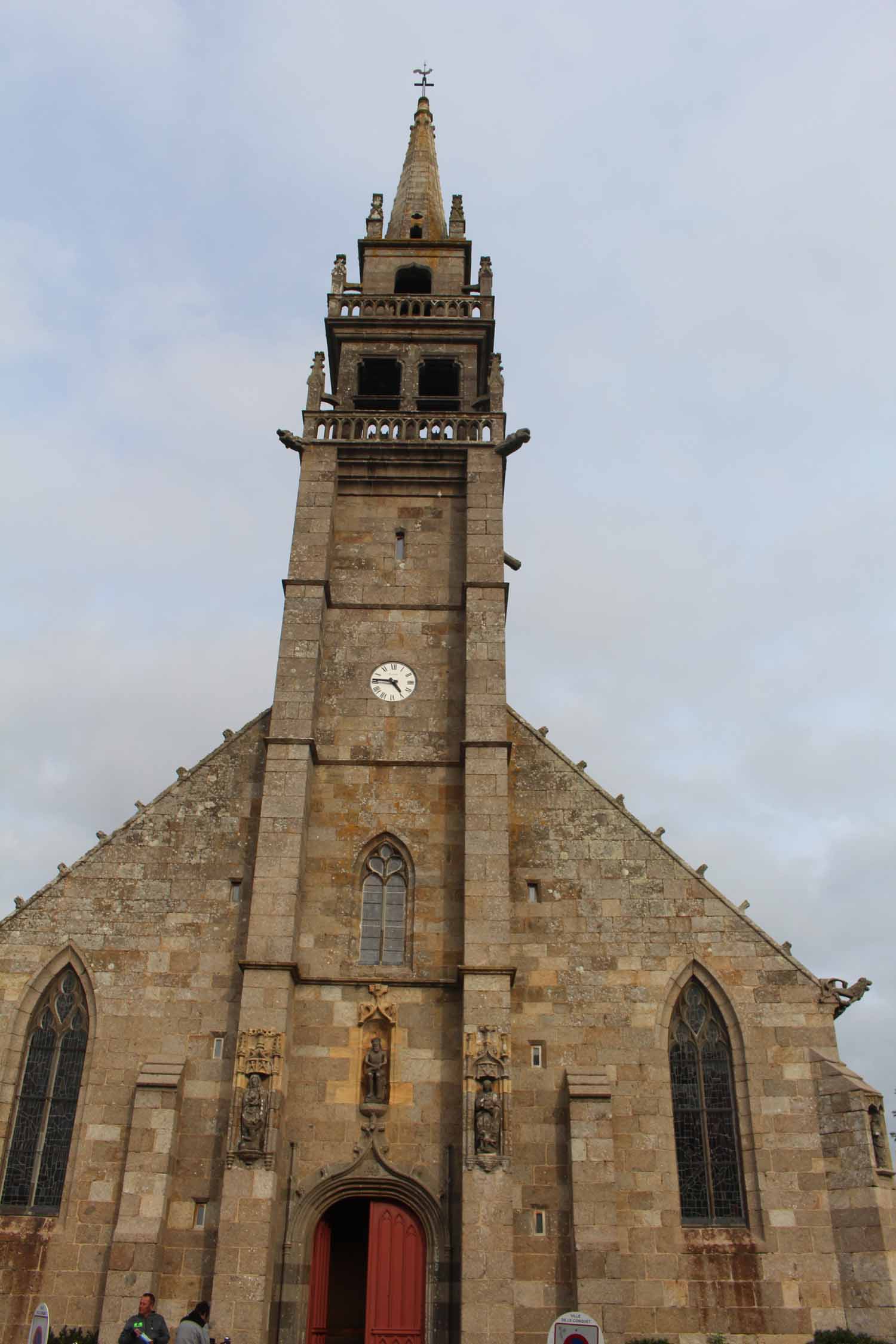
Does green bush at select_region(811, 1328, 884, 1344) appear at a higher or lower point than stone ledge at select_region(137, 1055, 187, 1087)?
lower

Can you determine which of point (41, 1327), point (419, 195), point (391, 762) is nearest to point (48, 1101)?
point (41, 1327)

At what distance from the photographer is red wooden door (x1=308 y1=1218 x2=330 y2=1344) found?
15867mm

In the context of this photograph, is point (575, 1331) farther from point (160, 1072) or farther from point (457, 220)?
point (457, 220)

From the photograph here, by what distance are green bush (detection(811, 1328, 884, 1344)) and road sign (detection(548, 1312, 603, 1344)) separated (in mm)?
7211

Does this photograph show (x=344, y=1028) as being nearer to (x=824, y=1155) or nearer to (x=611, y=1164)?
(x=611, y=1164)

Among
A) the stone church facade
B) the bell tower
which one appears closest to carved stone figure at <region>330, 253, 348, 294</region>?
the bell tower

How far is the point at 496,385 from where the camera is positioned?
2344 cm

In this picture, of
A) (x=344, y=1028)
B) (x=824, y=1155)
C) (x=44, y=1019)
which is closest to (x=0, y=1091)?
(x=44, y=1019)

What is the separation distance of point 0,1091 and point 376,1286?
6.22 m

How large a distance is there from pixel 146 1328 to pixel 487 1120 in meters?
5.59

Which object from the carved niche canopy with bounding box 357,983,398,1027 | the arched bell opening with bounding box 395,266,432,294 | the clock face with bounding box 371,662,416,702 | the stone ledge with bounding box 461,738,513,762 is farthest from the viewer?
the arched bell opening with bounding box 395,266,432,294

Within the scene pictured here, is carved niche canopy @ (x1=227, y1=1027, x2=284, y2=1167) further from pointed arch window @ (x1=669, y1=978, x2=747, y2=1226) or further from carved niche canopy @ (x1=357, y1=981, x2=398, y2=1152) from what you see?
pointed arch window @ (x1=669, y1=978, x2=747, y2=1226)

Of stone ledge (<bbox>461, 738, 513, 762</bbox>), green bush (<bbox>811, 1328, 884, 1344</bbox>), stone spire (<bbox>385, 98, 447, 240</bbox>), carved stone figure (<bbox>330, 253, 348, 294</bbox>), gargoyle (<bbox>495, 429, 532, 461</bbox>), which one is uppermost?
stone spire (<bbox>385, 98, 447, 240</bbox>)

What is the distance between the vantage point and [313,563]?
21000mm
